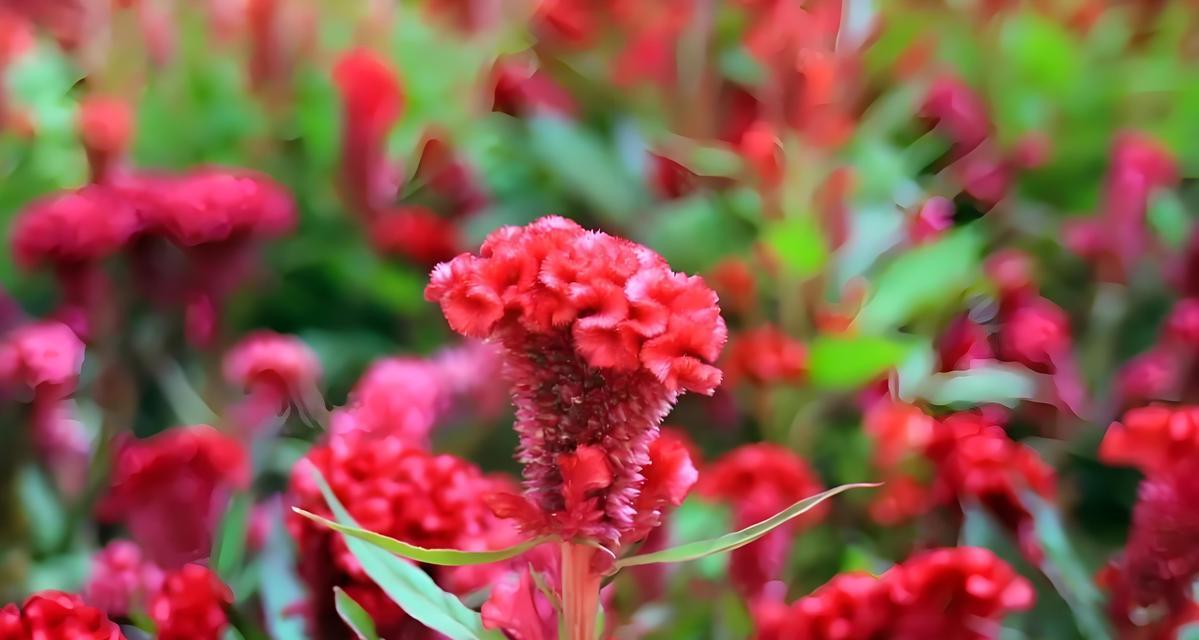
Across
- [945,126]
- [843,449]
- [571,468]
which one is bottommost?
[843,449]

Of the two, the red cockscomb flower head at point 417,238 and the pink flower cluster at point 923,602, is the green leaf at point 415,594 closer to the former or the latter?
the pink flower cluster at point 923,602

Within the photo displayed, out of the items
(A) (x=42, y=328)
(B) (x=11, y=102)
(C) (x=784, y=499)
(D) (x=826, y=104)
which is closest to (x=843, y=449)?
(C) (x=784, y=499)

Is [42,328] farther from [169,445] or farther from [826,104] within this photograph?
[826,104]

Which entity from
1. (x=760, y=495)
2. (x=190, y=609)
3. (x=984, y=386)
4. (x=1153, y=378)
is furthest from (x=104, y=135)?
(x=1153, y=378)

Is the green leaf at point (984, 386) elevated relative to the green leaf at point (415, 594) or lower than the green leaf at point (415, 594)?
→ lower

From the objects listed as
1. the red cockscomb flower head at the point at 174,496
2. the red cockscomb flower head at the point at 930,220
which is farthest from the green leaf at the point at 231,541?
the red cockscomb flower head at the point at 930,220
